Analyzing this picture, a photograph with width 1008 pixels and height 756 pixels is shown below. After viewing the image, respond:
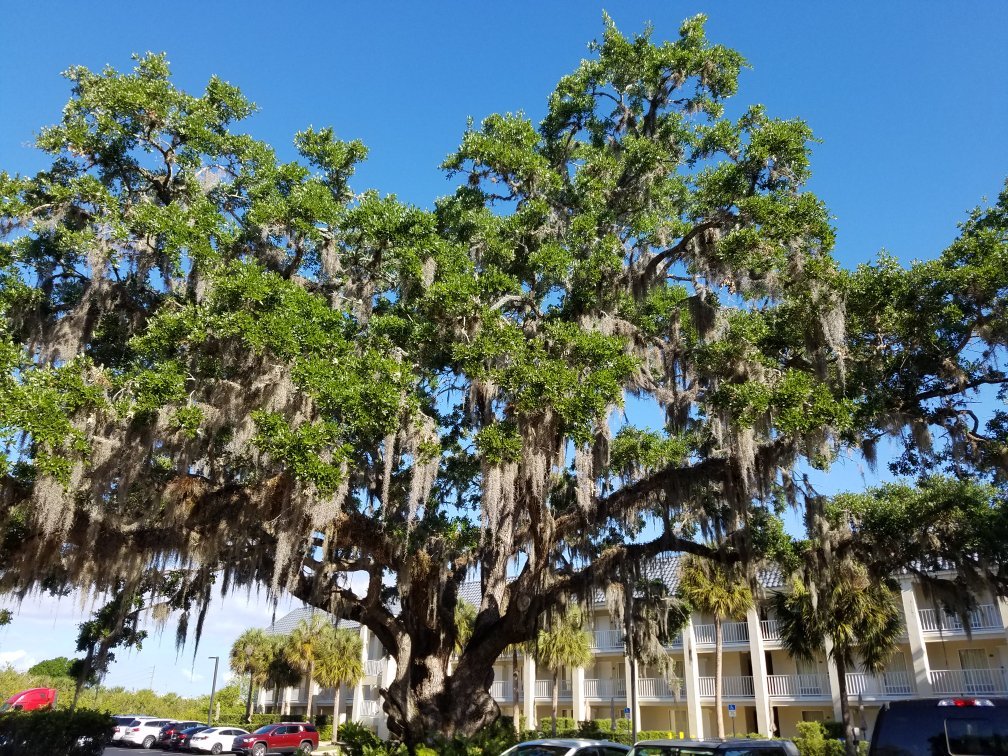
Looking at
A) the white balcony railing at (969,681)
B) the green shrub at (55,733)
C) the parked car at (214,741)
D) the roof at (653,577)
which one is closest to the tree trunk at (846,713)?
the roof at (653,577)

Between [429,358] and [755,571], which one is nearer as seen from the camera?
[429,358]

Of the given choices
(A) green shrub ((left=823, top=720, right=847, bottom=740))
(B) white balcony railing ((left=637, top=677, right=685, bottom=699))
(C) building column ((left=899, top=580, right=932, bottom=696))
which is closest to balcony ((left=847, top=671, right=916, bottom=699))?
(C) building column ((left=899, top=580, right=932, bottom=696))

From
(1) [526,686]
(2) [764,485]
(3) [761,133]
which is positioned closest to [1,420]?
(2) [764,485]

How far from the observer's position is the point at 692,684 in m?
29.2

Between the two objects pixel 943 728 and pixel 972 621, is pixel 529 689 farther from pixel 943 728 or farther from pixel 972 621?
pixel 943 728

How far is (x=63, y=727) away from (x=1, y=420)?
28.4 ft

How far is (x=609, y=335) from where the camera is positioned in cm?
1195

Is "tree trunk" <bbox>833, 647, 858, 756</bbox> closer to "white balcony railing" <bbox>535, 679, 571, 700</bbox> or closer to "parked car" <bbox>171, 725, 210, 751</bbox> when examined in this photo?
"white balcony railing" <bbox>535, 679, 571, 700</bbox>

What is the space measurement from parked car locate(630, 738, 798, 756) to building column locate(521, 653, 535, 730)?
26.2m

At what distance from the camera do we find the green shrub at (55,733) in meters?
13.8

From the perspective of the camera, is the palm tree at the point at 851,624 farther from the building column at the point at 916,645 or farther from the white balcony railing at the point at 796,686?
the white balcony railing at the point at 796,686

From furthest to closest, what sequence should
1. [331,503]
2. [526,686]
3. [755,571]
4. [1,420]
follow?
[526,686] → [755,571] → [331,503] → [1,420]

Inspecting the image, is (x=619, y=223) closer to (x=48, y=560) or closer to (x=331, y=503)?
(x=331, y=503)

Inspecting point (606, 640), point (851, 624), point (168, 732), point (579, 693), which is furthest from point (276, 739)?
point (851, 624)
